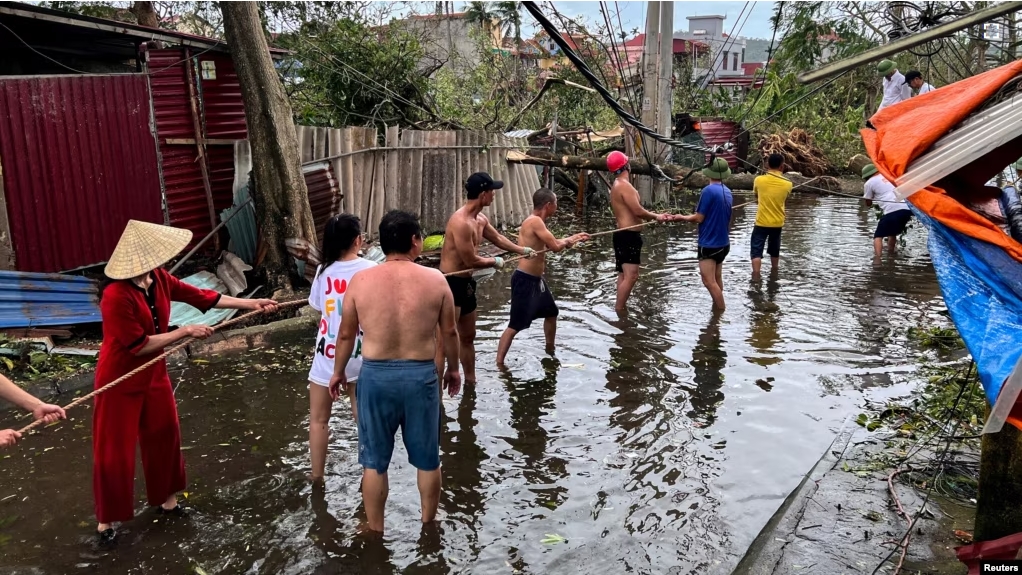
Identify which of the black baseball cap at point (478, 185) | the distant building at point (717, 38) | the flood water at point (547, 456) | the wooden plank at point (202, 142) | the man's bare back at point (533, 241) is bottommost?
the flood water at point (547, 456)

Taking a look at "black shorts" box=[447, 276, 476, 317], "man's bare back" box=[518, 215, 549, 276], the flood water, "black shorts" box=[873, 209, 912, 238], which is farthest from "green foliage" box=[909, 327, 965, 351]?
"black shorts" box=[447, 276, 476, 317]

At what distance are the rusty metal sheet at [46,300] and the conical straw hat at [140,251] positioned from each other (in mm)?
4332

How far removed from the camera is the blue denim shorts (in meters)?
4.15

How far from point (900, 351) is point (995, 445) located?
4391 millimetres

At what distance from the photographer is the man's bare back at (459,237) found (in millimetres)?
6512

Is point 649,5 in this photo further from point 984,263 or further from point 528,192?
point 984,263

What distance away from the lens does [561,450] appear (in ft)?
18.9

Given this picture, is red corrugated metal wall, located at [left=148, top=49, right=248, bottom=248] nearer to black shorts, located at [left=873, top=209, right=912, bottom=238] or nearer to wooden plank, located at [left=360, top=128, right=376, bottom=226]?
wooden plank, located at [left=360, top=128, right=376, bottom=226]

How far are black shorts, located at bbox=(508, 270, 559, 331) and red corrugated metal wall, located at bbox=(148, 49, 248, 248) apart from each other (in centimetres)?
576

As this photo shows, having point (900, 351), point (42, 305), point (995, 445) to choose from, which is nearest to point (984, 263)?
point (995, 445)

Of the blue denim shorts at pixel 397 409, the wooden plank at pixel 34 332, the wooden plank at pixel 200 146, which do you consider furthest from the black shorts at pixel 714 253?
the wooden plank at pixel 34 332

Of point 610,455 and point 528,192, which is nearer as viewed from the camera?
point 610,455

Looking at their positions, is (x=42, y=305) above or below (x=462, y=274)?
below

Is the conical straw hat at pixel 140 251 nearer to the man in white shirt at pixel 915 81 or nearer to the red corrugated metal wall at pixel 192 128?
the red corrugated metal wall at pixel 192 128
